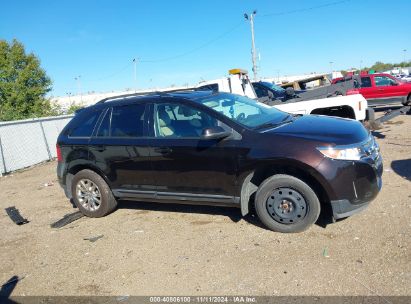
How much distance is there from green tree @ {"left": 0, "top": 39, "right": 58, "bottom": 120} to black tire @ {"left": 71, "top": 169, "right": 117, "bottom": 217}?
84.5ft

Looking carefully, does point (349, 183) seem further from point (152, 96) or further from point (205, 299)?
point (152, 96)

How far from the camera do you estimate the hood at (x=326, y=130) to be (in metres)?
4.37

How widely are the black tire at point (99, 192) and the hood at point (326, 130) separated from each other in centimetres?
281

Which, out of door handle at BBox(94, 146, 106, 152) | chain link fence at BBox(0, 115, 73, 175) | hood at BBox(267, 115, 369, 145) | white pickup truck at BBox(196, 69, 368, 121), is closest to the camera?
hood at BBox(267, 115, 369, 145)

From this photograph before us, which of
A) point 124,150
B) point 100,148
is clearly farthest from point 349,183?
point 100,148

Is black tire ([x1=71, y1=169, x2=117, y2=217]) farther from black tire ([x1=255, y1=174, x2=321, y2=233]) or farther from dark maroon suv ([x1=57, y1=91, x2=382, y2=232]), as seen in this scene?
black tire ([x1=255, y1=174, x2=321, y2=233])

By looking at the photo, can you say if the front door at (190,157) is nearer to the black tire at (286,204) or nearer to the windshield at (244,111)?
the windshield at (244,111)

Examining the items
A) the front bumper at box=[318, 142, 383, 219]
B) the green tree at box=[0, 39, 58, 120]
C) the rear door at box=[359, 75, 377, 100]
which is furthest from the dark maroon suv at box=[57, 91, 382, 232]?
the green tree at box=[0, 39, 58, 120]

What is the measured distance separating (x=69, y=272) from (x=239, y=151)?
2469 millimetres

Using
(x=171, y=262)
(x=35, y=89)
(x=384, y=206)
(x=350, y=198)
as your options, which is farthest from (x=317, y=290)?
(x=35, y=89)

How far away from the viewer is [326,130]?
4.60 meters

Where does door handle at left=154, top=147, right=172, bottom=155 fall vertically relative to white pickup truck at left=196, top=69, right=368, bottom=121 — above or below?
above

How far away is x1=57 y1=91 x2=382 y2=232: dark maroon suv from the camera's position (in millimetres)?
4332

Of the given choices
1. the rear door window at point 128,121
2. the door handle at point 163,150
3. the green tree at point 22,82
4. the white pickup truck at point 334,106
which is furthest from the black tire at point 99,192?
Answer: the green tree at point 22,82
